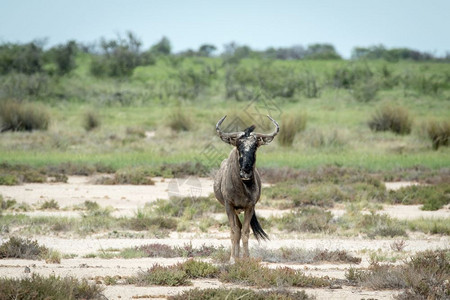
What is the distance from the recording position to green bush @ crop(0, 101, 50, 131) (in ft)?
107

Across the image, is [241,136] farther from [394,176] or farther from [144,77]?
Result: [144,77]

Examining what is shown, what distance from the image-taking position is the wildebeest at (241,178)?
1098 centimetres

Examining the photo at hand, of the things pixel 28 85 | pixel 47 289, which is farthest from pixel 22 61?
pixel 47 289

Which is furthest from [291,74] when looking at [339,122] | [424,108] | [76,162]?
[76,162]

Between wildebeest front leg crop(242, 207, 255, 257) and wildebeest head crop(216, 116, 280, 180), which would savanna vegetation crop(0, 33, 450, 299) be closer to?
wildebeest front leg crop(242, 207, 255, 257)

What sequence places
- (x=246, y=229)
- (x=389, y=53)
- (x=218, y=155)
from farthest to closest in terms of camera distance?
(x=389, y=53) → (x=218, y=155) → (x=246, y=229)

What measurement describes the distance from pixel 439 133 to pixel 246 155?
20.3 meters

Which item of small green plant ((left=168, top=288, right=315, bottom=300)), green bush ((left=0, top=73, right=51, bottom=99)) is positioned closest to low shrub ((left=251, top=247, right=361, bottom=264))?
small green plant ((left=168, top=288, right=315, bottom=300))

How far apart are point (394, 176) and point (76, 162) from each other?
1117 centimetres

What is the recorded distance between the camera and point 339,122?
121ft

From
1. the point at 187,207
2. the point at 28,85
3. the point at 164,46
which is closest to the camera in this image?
the point at 187,207

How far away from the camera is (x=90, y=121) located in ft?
115

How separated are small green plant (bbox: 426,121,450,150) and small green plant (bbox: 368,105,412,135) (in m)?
3.54

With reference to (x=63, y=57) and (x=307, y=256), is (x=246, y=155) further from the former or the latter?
(x=63, y=57)
